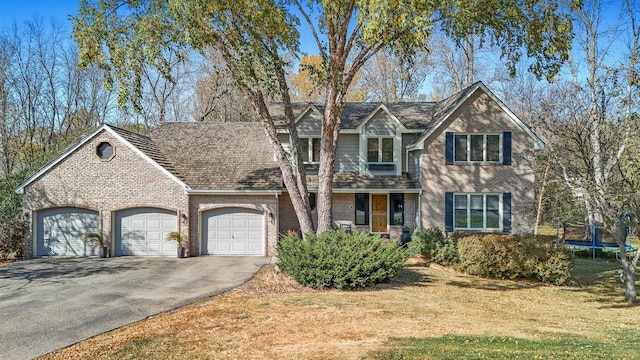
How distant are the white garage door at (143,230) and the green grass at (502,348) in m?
13.8

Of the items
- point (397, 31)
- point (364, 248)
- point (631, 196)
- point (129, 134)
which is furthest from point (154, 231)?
point (631, 196)

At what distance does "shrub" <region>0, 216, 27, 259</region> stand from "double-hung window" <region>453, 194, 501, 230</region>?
810 inches

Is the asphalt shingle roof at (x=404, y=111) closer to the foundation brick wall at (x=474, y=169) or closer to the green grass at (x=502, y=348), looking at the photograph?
the foundation brick wall at (x=474, y=169)

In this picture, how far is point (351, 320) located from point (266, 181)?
10.8 m

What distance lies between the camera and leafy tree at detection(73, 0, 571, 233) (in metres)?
12.1

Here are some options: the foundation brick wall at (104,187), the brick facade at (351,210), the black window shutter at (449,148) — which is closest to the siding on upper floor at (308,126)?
the brick facade at (351,210)

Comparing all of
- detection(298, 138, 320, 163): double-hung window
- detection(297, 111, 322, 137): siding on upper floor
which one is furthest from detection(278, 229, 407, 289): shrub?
detection(297, 111, 322, 137): siding on upper floor

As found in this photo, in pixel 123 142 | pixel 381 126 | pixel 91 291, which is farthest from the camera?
pixel 381 126

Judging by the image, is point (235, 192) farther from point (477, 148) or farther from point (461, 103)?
point (477, 148)

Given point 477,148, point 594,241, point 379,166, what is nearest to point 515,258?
point 477,148

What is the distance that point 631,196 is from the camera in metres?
11.0

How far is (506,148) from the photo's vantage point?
2066 centimetres

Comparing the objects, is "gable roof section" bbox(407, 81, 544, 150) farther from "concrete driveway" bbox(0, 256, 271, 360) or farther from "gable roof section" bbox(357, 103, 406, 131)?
"concrete driveway" bbox(0, 256, 271, 360)

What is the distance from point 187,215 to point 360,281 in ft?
30.6
